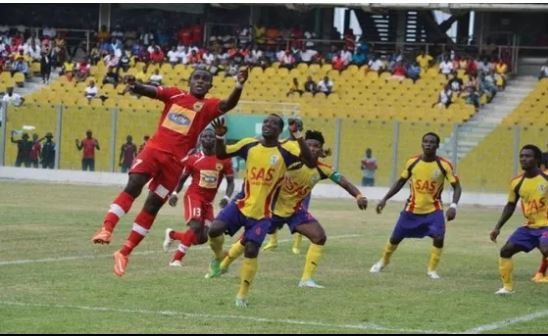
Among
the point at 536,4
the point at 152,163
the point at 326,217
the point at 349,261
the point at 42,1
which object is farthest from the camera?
the point at 42,1

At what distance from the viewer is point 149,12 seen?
53031 millimetres

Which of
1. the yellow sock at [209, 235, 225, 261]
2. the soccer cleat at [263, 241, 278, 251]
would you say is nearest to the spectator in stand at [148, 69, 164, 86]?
the soccer cleat at [263, 241, 278, 251]

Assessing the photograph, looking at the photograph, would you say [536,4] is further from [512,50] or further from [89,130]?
[89,130]

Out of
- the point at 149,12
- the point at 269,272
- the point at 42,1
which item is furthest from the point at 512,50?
the point at 269,272

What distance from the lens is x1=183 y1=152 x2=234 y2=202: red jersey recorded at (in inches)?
703

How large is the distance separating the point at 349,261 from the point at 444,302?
A: 5.11 m

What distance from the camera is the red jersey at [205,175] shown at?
1786cm

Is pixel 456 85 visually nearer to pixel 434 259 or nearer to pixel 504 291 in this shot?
pixel 434 259

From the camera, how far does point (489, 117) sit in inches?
1718

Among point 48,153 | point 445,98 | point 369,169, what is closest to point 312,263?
point 369,169

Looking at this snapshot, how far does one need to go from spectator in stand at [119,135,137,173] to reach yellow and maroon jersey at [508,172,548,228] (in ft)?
90.3

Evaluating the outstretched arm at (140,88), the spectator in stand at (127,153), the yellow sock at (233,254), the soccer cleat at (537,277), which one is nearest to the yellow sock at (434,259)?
the soccer cleat at (537,277)

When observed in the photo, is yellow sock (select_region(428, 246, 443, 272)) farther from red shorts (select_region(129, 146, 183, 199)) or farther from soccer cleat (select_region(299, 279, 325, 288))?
red shorts (select_region(129, 146, 183, 199))

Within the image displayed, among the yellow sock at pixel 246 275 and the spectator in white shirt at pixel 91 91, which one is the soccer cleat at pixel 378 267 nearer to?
the yellow sock at pixel 246 275
